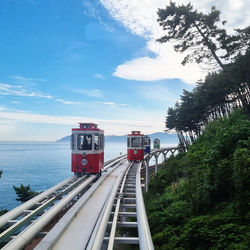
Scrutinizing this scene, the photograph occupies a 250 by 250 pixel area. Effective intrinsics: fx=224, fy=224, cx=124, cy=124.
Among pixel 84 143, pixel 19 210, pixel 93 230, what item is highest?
pixel 84 143

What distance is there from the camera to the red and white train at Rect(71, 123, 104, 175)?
42.1ft

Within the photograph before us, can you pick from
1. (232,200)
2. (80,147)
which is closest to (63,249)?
(232,200)

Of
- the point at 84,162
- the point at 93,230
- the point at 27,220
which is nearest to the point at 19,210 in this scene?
the point at 27,220

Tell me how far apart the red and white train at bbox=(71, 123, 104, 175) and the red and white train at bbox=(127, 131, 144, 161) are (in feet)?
33.3

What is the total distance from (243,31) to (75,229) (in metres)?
20.2

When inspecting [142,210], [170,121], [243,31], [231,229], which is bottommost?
[231,229]

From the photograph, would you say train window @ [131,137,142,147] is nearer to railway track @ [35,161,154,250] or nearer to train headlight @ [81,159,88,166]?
train headlight @ [81,159,88,166]

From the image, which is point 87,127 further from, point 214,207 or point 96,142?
point 214,207

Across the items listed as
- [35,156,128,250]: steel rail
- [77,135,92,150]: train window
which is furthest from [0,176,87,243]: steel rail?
[77,135,92,150]: train window

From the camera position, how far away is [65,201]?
27.1 ft

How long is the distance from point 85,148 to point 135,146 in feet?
36.8

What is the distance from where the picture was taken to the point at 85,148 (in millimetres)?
12883

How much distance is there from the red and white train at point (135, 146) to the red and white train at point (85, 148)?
1014cm

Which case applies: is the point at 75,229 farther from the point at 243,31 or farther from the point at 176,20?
the point at 243,31
